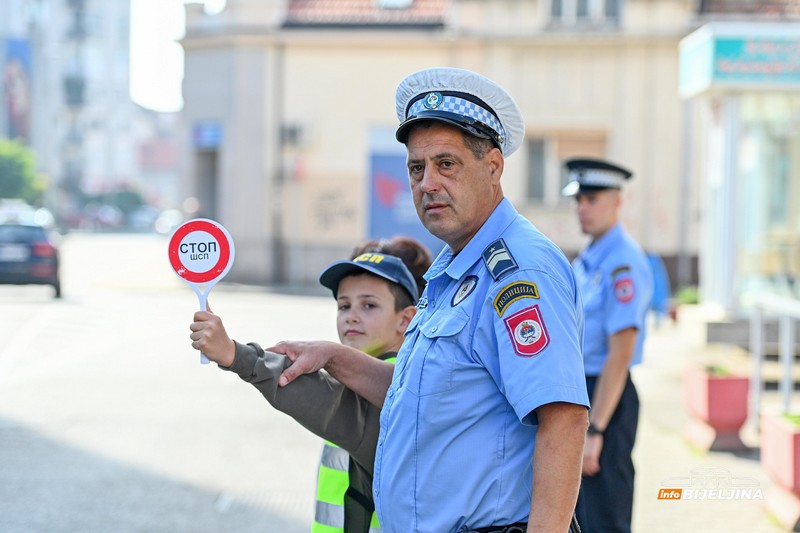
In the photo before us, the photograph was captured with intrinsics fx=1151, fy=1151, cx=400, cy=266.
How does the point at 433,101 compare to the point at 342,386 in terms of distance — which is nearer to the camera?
the point at 433,101

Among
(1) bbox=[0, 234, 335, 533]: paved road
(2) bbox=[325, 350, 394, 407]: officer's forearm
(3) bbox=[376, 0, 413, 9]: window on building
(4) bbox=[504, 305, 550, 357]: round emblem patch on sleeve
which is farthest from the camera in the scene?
(3) bbox=[376, 0, 413, 9]: window on building

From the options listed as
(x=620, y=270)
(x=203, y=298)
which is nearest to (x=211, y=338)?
(x=203, y=298)

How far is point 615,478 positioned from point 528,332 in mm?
2688

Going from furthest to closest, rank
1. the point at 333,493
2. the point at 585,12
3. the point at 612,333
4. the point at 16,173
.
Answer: the point at 16,173 → the point at 585,12 → the point at 612,333 → the point at 333,493

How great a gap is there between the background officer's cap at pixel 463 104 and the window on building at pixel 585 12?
24338 mm

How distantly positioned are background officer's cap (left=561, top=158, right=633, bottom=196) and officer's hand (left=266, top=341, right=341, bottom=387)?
257 cm

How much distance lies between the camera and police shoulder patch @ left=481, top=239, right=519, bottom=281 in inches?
101

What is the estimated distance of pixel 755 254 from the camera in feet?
45.9

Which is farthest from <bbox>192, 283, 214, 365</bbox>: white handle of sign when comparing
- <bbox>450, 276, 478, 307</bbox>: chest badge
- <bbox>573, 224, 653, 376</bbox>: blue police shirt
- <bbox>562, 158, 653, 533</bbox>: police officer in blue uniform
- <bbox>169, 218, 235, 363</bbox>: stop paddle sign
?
<bbox>573, 224, 653, 376</bbox>: blue police shirt

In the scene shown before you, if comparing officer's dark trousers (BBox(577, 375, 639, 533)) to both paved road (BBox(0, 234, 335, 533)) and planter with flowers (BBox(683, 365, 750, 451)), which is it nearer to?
paved road (BBox(0, 234, 335, 533))

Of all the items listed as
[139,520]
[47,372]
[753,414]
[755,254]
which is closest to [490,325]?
[139,520]

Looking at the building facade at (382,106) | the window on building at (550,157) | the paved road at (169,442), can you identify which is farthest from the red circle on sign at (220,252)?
the window on building at (550,157)

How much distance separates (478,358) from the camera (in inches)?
101

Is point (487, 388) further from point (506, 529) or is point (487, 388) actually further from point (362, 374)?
point (362, 374)
